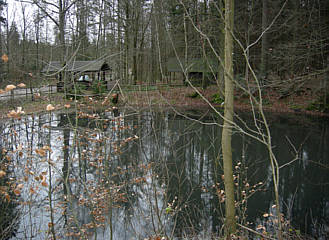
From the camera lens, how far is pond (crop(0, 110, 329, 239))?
4.58 metres

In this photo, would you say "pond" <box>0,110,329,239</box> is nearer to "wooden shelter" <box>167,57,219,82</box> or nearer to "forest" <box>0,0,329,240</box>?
"forest" <box>0,0,329,240</box>

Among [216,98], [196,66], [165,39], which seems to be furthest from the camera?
[196,66]

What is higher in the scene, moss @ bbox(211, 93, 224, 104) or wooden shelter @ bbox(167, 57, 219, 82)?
wooden shelter @ bbox(167, 57, 219, 82)

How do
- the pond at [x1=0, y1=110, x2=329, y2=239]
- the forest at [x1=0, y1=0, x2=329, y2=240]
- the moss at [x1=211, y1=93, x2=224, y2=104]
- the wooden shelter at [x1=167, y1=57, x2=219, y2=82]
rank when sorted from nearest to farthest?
the wooden shelter at [x1=167, y1=57, x2=219, y2=82], the forest at [x1=0, y1=0, x2=329, y2=240], the pond at [x1=0, y1=110, x2=329, y2=239], the moss at [x1=211, y1=93, x2=224, y2=104]

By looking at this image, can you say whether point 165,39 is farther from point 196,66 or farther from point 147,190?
point 196,66

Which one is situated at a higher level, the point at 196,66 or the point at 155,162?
the point at 196,66

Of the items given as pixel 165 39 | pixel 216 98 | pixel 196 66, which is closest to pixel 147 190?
pixel 165 39

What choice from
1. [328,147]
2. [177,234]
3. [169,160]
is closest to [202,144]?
[169,160]

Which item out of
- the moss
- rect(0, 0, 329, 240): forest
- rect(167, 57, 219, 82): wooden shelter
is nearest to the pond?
rect(0, 0, 329, 240): forest

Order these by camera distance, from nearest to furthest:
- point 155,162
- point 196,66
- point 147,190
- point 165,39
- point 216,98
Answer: point 155,162
point 147,190
point 165,39
point 216,98
point 196,66

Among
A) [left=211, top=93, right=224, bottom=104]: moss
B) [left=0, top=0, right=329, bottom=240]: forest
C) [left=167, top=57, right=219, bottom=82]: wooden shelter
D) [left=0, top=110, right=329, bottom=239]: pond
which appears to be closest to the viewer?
[left=167, top=57, right=219, bottom=82]: wooden shelter

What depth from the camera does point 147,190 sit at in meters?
6.00

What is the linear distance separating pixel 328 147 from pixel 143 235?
7.59 meters

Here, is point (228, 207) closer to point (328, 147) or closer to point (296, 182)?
point (296, 182)
